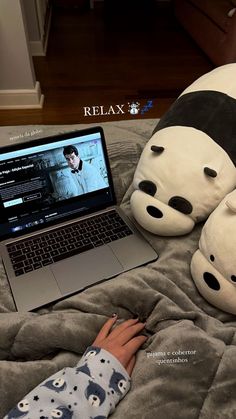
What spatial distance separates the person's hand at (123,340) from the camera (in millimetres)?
766

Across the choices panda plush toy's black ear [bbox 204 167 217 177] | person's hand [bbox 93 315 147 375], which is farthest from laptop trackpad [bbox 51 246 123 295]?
panda plush toy's black ear [bbox 204 167 217 177]

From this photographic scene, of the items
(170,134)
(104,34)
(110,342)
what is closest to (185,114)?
(170,134)

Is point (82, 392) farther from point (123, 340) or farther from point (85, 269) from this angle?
point (85, 269)

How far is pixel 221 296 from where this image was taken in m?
0.84

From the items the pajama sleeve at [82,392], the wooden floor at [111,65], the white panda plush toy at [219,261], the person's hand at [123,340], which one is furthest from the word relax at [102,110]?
the pajama sleeve at [82,392]

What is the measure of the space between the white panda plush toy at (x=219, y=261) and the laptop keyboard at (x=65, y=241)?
0.23 metres

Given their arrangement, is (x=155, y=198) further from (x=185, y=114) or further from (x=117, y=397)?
(x=117, y=397)

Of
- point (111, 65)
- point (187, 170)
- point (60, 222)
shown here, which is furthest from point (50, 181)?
point (111, 65)

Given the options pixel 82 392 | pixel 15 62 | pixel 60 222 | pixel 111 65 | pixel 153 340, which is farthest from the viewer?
pixel 111 65

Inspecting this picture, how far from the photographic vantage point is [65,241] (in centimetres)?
102

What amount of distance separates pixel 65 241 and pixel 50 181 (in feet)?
0.52

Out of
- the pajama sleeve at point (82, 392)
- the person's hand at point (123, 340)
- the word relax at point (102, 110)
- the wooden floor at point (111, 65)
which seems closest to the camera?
the pajama sleeve at point (82, 392)

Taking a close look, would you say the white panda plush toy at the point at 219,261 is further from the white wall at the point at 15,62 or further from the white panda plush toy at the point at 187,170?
the white wall at the point at 15,62

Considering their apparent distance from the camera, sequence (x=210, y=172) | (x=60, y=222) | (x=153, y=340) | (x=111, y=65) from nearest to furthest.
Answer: (x=153, y=340) < (x=210, y=172) < (x=60, y=222) < (x=111, y=65)
